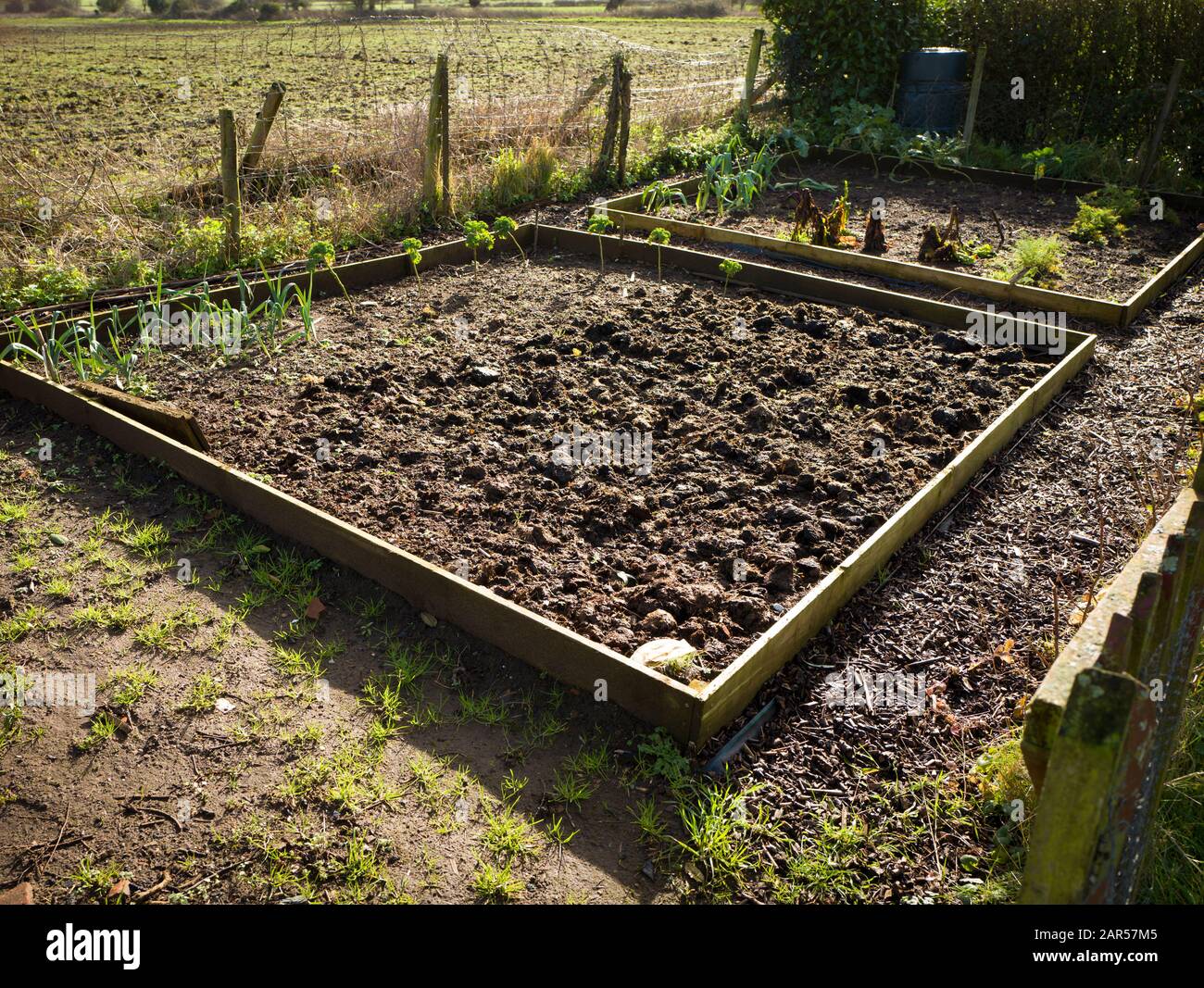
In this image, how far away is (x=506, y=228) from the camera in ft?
21.8

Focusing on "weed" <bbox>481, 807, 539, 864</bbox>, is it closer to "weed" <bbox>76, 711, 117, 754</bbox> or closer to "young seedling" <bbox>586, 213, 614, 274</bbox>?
"weed" <bbox>76, 711, 117, 754</bbox>

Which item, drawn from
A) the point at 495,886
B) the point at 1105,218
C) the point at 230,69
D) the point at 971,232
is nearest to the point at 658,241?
the point at 971,232

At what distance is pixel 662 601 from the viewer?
132 inches

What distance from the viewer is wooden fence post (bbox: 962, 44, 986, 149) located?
9.68 metres

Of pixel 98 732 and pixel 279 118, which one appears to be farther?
pixel 279 118

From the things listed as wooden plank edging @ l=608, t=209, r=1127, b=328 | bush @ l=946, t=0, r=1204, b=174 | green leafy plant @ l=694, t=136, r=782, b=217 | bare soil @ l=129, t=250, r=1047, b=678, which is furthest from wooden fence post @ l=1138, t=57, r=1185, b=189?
bare soil @ l=129, t=250, r=1047, b=678

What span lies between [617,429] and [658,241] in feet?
8.87

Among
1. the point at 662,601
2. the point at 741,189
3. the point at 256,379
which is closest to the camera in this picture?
the point at 662,601

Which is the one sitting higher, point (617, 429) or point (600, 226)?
point (600, 226)

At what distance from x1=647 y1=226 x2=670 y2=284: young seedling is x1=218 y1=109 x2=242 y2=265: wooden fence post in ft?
9.78

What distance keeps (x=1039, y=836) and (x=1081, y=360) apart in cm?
459

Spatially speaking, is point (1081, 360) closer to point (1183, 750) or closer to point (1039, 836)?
point (1183, 750)

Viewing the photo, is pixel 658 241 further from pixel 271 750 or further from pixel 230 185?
pixel 271 750

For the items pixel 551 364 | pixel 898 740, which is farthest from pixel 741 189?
pixel 898 740
